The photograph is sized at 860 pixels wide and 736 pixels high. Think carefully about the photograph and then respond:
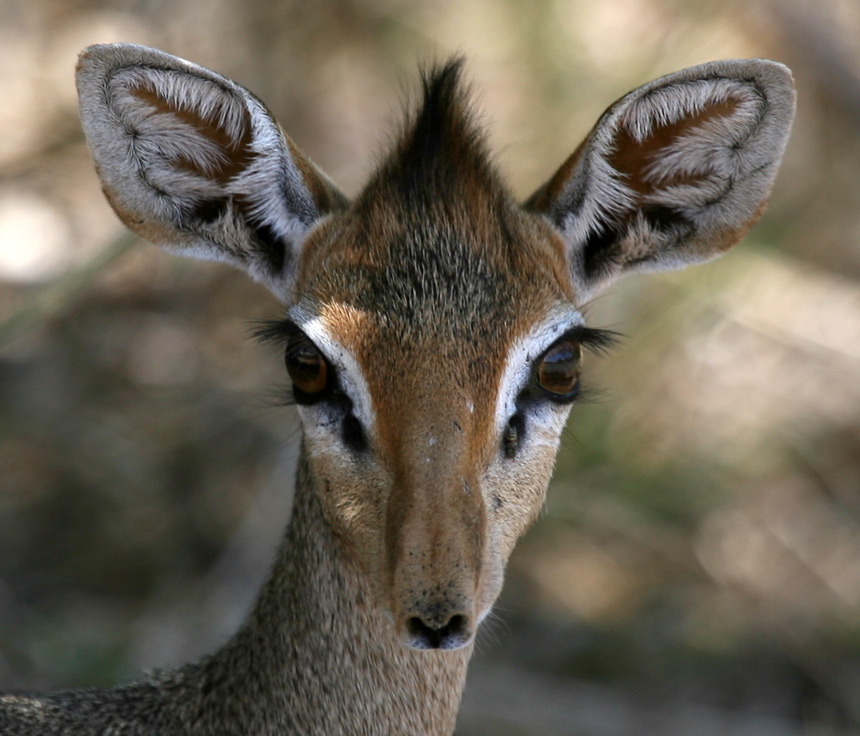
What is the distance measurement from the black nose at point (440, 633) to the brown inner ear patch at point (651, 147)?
62.6 inches

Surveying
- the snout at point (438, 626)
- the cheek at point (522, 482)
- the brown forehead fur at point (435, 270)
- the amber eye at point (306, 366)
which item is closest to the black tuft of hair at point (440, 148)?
the brown forehead fur at point (435, 270)

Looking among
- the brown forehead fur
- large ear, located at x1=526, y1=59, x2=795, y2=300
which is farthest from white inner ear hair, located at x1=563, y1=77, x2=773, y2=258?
the brown forehead fur

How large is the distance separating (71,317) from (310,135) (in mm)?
→ 2499

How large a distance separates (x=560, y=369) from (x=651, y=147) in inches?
34.1

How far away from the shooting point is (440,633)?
2.76 m

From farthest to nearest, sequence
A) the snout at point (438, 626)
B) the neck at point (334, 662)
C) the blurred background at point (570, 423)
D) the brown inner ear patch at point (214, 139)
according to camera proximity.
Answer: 1. the blurred background at point (570, 423)
2. the brown inner ear patch at point (214, 139)
3. the neck at point (334, 662)
4. the snout at point (438, 626)

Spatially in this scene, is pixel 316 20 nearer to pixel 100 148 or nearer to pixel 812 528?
pixel 812 528

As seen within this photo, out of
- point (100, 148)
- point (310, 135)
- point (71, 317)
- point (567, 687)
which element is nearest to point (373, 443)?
point (100, 148)

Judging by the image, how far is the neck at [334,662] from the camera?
3299mm

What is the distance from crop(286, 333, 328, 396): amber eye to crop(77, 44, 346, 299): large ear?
21.5 inches

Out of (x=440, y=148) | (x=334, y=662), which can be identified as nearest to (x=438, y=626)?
(x=334, y=662)

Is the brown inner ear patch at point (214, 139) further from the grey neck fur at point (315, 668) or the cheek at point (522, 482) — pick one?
the cheek at point (522, 482)

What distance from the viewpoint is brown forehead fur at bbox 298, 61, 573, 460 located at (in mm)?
2984

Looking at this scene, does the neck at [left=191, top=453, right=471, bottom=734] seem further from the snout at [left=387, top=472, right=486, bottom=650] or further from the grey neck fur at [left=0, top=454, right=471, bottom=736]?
the snout at [left=387, top=472, right=486, bottom=650]
